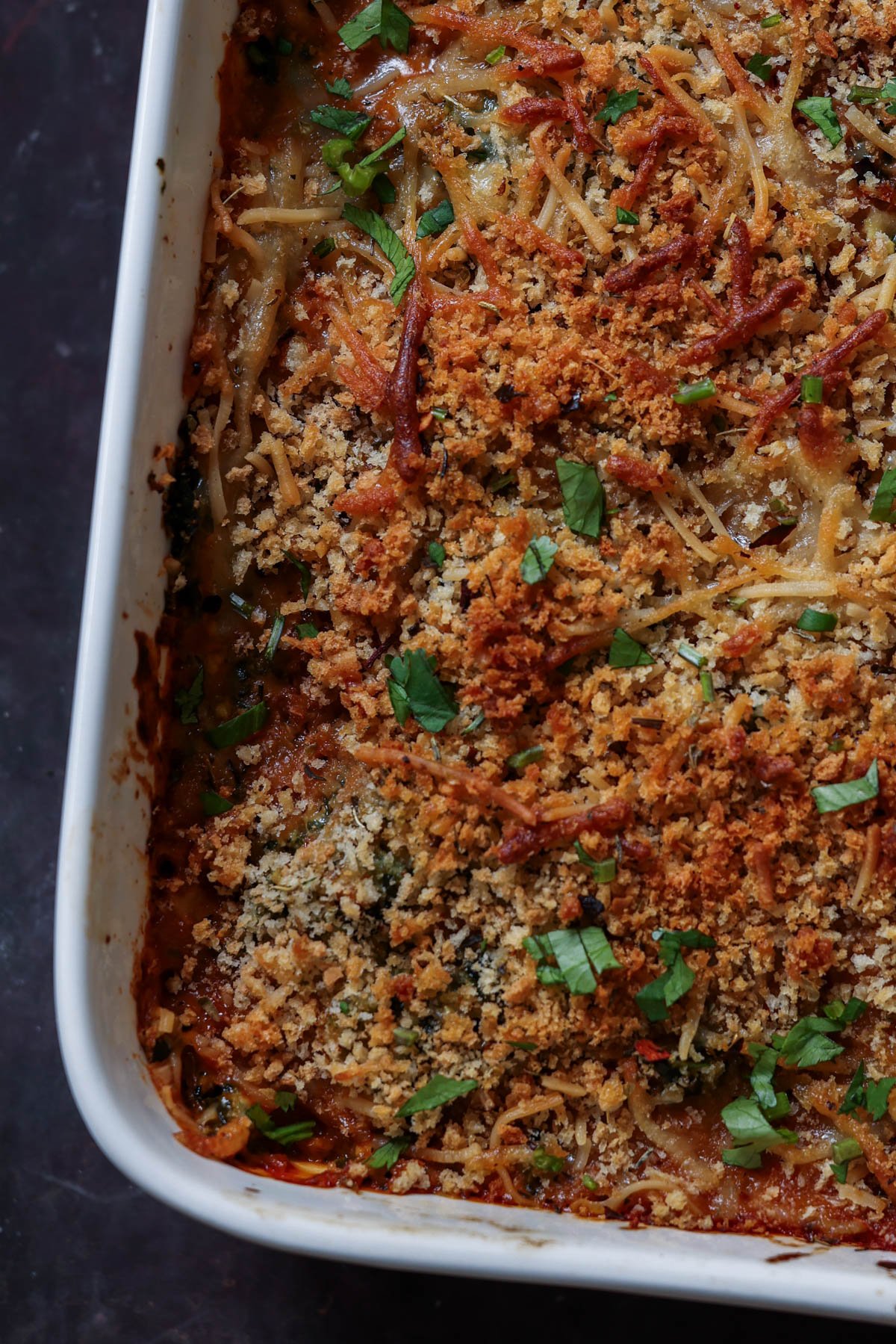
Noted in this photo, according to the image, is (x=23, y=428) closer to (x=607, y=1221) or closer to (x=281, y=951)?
(x=281, y=951)

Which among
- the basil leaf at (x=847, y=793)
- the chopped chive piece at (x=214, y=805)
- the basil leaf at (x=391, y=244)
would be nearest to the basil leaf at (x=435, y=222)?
the basil leaf at (x=391, y=244)

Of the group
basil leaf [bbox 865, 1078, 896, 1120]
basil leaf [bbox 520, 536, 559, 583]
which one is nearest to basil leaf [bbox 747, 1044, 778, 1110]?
basil leaf [bbox 865, 1078, 896, 1120]

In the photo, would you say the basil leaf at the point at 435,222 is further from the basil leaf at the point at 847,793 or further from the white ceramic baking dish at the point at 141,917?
the basil leaf at the point at 847,793

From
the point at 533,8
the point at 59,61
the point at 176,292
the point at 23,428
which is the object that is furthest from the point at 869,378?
the point at 59,61

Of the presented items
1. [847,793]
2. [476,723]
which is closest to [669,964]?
[847,793]

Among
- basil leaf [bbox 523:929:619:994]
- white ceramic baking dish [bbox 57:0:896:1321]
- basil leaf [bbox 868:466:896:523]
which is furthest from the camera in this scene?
basil leaf [bbox 868:466:896:523]

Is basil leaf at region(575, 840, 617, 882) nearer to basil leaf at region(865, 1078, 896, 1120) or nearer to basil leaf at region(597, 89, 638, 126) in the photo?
basil leaf at region(865, 1078, 896, 1120)

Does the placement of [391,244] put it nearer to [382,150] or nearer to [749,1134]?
[382,150]
